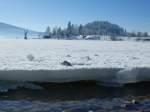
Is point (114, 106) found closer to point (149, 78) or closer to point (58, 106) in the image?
point (58, 106)

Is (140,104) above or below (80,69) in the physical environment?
below

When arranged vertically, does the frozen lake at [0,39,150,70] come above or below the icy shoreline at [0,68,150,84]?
above

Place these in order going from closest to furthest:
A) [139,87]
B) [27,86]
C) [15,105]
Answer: [15,105], [27,86], [139,87]

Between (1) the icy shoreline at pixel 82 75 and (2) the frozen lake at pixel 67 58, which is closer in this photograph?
(1) the icy shoreline at pixel 82 75

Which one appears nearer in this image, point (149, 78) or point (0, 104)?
point (0, 104)

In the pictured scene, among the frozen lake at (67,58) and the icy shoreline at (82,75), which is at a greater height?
the frozen lake at (67,58)

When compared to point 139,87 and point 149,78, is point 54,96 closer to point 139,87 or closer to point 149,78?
point 139,87

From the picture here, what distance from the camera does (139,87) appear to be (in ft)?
33.1

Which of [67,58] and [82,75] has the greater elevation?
[67,58]

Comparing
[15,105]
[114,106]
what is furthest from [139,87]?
[15,105]

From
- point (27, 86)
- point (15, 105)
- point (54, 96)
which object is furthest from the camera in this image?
point (27, 86)

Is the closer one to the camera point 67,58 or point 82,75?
point 82,75

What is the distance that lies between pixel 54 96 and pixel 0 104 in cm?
153

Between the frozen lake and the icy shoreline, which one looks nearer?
the icy shoreline
